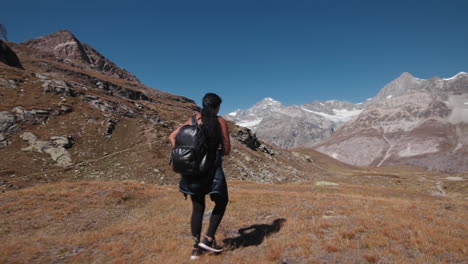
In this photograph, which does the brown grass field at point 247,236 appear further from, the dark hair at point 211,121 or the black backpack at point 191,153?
the dark hair at point 211,121

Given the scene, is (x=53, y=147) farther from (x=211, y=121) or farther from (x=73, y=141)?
(x=211, y=121)

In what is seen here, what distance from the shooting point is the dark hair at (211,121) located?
5.96 m

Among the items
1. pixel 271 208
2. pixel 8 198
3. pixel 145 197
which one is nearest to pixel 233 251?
pixel 271 208

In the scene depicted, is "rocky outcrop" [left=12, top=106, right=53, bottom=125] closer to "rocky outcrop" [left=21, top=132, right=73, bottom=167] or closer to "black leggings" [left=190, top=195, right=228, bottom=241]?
"rocky outcrop" [left=21, top=132, right=73, bottom=167]

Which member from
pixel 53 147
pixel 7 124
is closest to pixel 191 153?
pixel 53 147

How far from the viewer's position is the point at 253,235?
8086 mm

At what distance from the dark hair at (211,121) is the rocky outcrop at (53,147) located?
37.9 metres

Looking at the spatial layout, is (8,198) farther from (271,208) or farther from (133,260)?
(271,208)

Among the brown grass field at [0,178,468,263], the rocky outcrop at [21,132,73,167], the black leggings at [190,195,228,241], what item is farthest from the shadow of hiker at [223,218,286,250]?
the rocky outcrop at [21,132,73,167]

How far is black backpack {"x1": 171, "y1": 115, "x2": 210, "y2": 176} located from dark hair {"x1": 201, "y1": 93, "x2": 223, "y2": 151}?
17 centimetres

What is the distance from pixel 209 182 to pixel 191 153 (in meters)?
0.97

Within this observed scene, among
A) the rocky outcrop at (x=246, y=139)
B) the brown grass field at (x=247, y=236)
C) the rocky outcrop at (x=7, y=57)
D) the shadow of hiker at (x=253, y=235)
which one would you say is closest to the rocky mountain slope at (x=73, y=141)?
the brown grass field at (x=247, y=236)

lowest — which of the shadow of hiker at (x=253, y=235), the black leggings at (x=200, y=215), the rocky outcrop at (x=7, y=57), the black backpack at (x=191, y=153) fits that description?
the shadow of hiker at (x=253, y=235)

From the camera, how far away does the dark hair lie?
5957 millimetres
